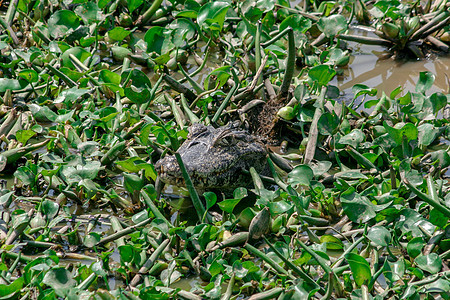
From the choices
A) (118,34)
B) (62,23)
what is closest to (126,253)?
(118,34)

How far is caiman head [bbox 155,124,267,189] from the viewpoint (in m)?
3.58

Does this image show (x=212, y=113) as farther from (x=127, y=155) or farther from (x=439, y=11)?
(x=439, y=11)

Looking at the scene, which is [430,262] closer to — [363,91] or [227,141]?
[227,141]

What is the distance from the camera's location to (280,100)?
14.7 feet

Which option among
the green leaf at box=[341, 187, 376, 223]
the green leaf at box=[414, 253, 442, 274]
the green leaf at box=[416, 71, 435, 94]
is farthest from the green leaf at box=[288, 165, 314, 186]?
the green leaf at box=[416, 71, 435, 94]

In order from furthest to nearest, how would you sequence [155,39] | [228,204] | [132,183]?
1. [155,39]
2. [132,183]
3. [228,204]

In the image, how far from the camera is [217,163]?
3.68 m

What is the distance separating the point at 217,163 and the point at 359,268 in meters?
1.18

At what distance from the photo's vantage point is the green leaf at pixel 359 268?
112 inches

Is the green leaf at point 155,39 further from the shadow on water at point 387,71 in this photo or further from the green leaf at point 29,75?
the shadow on water at point 387,71

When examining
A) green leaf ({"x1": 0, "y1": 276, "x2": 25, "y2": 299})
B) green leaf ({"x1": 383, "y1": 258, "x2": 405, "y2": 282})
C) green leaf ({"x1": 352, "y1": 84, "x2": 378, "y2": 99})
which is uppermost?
green leaf ({"x1": 352, "y1": 84, "x2": 378, "y2": 99})

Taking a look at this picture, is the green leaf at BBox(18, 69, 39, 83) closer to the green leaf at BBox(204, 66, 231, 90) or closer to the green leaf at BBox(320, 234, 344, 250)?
the green leaf at BBox(204, 66, 231, 90)

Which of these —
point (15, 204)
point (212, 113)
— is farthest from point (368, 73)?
point (15, 204)

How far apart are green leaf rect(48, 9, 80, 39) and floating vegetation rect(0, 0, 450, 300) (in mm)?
11
